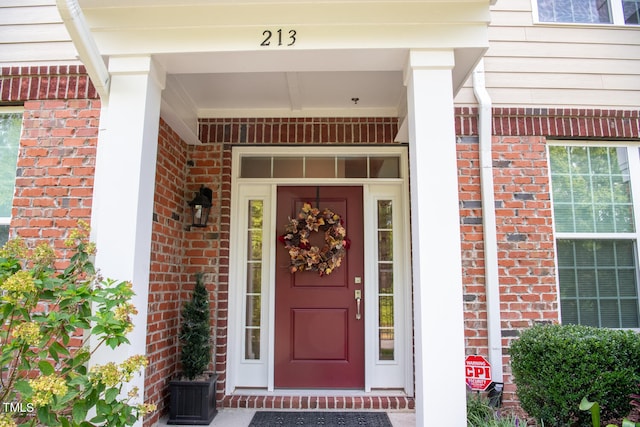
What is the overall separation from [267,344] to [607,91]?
12.0ft

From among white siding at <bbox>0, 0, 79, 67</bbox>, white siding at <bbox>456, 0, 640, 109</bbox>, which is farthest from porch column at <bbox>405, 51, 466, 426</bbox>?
white siding at <bbox>0, 0, 79, 67</bbox>

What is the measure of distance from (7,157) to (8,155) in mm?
17

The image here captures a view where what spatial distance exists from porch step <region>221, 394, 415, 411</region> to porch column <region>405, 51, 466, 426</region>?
130 centimetres

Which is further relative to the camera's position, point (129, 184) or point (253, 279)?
A: point (253, 279)

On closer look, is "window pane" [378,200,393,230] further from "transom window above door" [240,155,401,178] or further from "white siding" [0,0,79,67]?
"white siding" [0,0,79,67]

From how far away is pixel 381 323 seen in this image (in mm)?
3723

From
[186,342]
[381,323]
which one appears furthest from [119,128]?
[381,323]

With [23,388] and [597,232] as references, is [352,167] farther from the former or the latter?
[23,388]

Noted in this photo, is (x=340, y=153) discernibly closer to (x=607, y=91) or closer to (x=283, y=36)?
(x=283, y=36)

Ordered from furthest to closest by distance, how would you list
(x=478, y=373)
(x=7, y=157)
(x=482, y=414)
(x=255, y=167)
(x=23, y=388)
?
1. (x=255, y=167)
2. (x=7, y=157)
3. (x=478, y=373)
4. (x=482, y=414)
5. (x=23, y=388)

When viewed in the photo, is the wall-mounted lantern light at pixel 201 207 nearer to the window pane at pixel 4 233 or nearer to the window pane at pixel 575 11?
the window pane at pixel 4 233

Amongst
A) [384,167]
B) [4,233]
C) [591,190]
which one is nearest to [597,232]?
[591,190]

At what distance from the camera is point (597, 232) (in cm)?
338

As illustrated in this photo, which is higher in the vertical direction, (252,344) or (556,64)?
(556,64)
